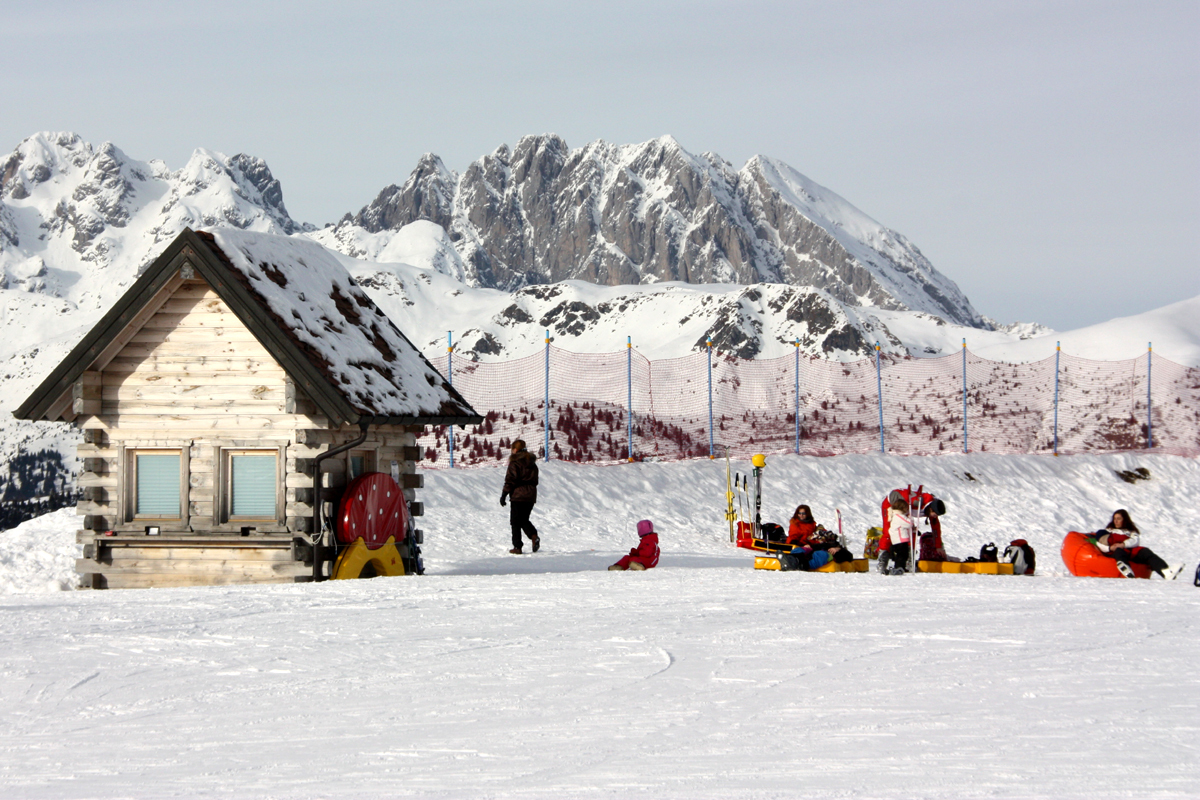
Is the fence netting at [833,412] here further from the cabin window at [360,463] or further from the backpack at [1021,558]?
the backpack at [1021,558]

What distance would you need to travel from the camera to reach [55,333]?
197 m

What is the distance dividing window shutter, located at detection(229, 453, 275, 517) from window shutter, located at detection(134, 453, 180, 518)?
0.73 m

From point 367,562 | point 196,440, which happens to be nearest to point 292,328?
point 196,440

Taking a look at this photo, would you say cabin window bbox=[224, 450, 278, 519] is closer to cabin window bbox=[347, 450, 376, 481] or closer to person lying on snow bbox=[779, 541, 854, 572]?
cabin window bbox=[347, 450, 376, 481]

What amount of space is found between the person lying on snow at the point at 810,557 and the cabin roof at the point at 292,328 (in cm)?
486

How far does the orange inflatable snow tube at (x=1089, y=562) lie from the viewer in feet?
45.4

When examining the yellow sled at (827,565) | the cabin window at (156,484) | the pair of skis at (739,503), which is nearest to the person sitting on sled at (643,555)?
the yellow sled at (827,565)

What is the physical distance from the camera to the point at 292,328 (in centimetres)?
1295

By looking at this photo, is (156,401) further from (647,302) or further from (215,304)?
→ (647,302)

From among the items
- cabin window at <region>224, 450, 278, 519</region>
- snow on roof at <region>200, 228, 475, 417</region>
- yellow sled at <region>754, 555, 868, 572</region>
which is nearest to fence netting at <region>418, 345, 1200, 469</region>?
snow on roof at <region>200, 228, 475, 417</region>

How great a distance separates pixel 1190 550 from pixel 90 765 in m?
20.7

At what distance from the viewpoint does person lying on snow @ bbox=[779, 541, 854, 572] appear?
14.3 m

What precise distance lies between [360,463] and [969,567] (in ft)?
25.4

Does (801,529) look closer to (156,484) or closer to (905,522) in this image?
(905,522)
